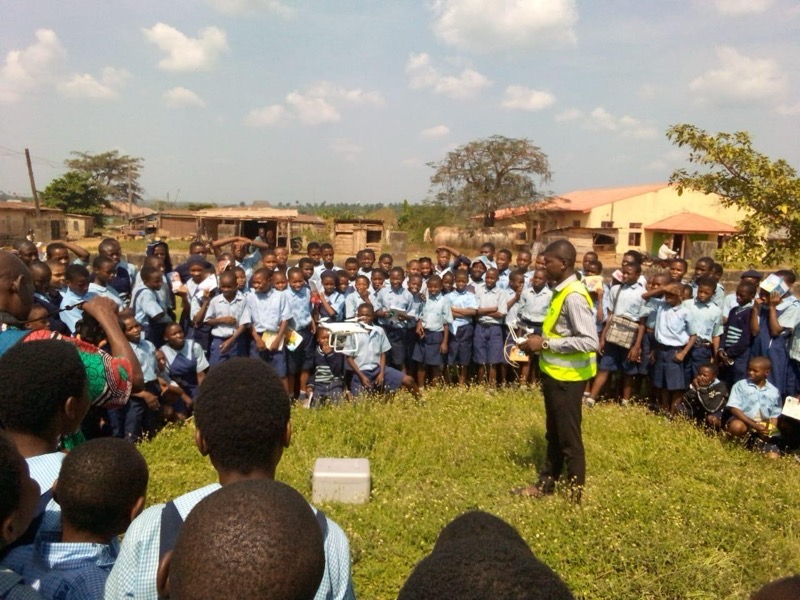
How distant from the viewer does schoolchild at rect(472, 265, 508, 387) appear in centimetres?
740

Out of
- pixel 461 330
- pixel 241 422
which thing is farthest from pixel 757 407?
pixel 241 422

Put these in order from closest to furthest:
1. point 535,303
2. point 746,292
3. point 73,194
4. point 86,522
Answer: point 86,522 → point 746,292 → point 535,303 → point 73,194

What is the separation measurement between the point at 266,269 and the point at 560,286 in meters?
3.58

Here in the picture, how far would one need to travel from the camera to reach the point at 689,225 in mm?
31516

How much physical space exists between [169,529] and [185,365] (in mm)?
4670

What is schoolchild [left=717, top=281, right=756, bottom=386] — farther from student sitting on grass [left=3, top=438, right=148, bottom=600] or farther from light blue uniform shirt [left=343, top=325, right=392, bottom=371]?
student sitting on grass [left=3, top=438, right=148, bottom=600]

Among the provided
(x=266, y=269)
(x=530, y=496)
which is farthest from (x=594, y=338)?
(x=266, y=269)

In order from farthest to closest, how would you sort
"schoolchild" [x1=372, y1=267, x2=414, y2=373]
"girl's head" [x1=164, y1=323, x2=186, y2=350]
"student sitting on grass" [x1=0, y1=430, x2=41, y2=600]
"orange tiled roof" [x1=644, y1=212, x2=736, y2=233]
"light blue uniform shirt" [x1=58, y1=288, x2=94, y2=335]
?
"orange tiled roof" [x1=644, y1=212, x2=736, y2=233]
"schoolchild" [x1=372, y1=267, x2=414, y2=373]
"girl's head" [x1=164, y1=323, x2=186, y2=350]
"light blue uniform shirt" [x1=58, y1=288, x2=94, y2=335]
"student sitting on grass" [x1=0, y1=430, x2=41, y2=600]

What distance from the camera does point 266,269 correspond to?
21.3 feet

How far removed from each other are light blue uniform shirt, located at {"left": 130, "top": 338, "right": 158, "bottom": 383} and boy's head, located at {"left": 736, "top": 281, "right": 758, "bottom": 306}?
603cm

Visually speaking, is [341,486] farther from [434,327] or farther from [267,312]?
[434,327]

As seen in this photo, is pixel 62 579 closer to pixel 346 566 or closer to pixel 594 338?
pixel 346 566

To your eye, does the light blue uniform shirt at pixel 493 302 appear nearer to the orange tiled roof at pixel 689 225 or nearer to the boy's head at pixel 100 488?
the boy's head at pixel 100 488

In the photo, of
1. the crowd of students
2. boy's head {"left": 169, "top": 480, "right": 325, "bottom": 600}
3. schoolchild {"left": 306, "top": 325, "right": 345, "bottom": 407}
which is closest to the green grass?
schoolchild {"left": 306, "top": 325, "right": 345, "bottom": 407}
